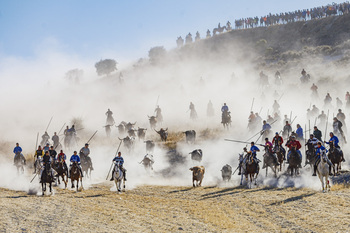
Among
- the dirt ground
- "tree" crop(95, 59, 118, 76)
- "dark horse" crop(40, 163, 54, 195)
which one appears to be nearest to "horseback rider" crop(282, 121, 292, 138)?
the dirt ground

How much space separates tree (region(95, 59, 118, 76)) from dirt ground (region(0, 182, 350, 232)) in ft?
390

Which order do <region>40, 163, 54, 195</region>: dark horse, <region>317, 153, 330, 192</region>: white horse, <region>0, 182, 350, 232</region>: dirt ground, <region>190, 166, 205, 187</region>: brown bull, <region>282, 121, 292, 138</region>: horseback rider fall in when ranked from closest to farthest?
<region>0, 182, 350, 232</region>: dirt ground
<region>317, 153, 330, 192</region>: white horse
<region>40, 163, 54, 195</region>: dark horse
<region>190, 166, 205, 187</region>: brown bull
<region>282, 121, 292, 138</region>: horseback rider

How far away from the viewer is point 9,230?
13766mm

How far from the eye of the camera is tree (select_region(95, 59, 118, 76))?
13950 centimetres

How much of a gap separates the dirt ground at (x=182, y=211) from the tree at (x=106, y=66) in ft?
390

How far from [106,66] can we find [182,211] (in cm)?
12633

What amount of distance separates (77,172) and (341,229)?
16.2 meters

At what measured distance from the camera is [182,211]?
59.9ft

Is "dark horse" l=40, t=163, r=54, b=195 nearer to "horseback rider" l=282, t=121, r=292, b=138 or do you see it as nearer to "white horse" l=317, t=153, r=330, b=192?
"white horse" l=317, t=153, r=330, b=192

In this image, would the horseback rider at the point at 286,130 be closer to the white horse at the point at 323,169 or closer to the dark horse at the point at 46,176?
the white horse at the point at 323,169

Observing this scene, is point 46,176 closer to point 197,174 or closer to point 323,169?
point 197,174

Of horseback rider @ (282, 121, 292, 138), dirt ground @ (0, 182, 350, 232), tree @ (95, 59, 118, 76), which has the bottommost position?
dirt ground @ (0, 182, 350, 232)

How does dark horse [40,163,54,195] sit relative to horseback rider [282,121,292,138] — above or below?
below

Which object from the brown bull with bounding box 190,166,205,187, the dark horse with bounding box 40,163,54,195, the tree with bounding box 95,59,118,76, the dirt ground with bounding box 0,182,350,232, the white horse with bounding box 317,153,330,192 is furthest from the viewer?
the tree with bounding box 95,59,118,76
